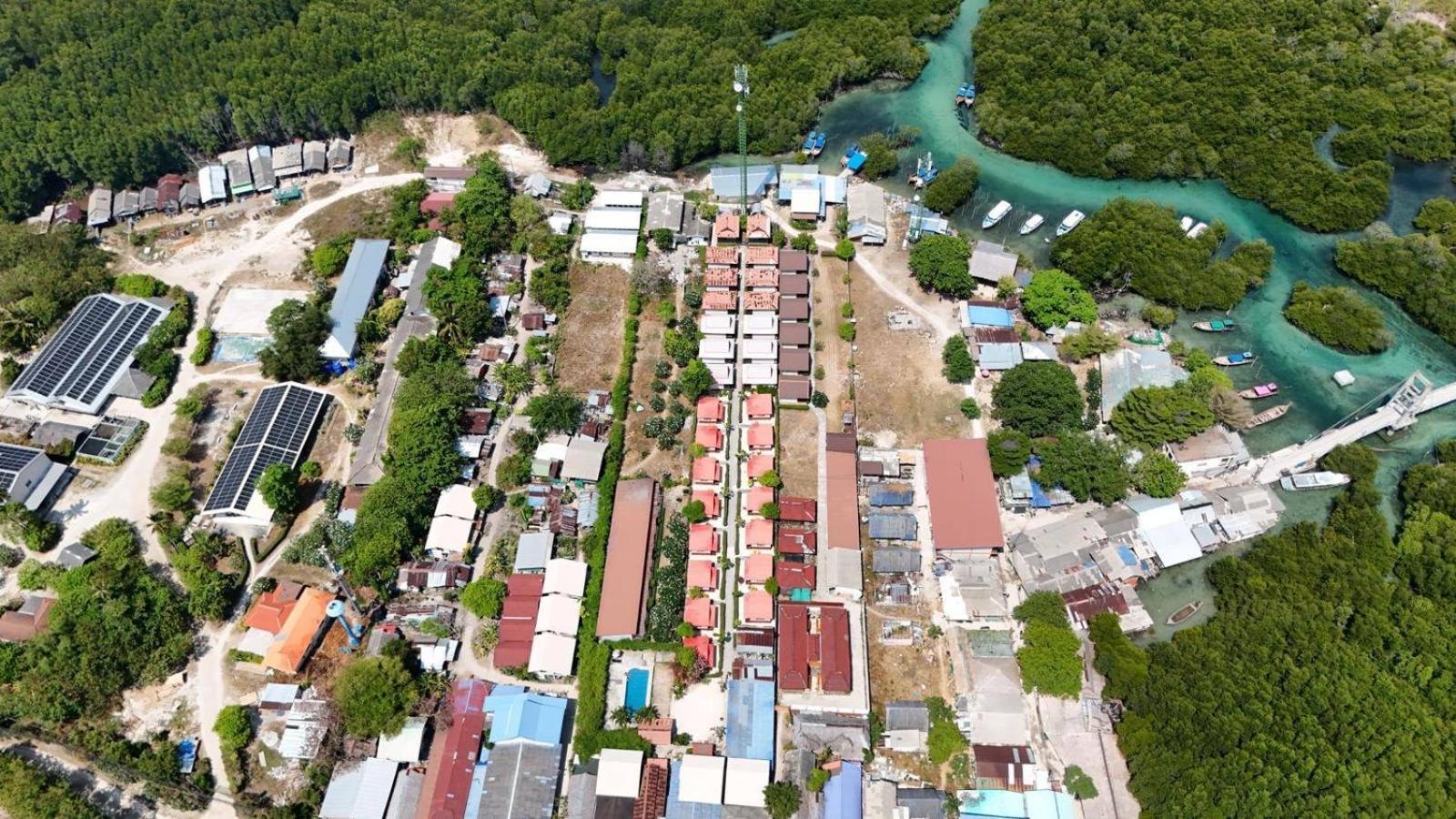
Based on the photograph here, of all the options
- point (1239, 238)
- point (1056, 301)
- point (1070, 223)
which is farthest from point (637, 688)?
point (1239, 238)

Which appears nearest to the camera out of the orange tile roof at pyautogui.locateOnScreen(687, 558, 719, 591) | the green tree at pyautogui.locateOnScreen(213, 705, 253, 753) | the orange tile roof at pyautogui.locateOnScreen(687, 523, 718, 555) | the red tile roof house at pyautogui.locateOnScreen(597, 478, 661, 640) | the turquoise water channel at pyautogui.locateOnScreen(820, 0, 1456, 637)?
the green tree at pyautogui.locateOnScreen(213, 705, 253, 753)

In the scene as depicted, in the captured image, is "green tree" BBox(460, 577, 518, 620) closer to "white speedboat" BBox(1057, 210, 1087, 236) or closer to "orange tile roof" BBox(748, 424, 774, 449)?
"orange tile roof" BBox(748, 424, 774, 449)

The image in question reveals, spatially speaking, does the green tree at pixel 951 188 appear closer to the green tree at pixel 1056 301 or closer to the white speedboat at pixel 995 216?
the white speedboat at pixel 995 216

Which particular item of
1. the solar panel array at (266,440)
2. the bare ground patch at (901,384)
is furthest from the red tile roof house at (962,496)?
the solar panel array at (266,440)

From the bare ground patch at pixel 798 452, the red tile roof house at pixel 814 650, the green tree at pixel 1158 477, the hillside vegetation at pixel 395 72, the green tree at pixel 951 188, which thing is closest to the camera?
the red tile roof house at pixel 814 650

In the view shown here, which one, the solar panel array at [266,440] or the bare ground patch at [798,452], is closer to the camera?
the solar panel array at [266,440]

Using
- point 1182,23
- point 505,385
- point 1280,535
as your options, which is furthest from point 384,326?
point 1182,23

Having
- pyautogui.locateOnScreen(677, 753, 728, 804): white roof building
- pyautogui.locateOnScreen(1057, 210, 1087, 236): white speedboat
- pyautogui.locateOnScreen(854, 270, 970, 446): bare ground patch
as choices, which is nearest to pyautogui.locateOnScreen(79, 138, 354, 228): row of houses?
pyautogui.locateOnScreen(854, 270, 970, 446): bare ground patch
